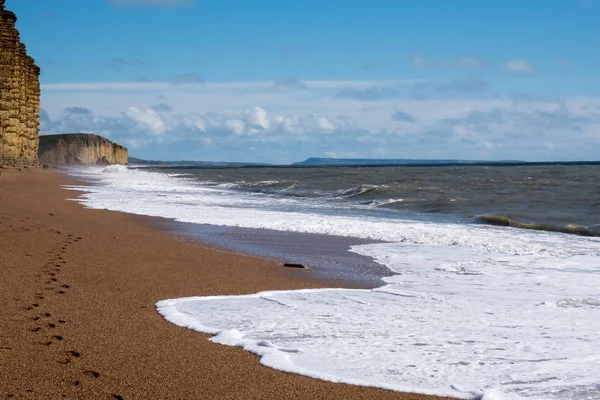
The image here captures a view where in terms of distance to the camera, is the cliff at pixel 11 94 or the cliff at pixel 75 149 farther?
the cliff at pixel 75 149

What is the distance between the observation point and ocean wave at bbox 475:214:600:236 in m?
16.8

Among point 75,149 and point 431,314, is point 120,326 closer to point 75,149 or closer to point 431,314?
point 431,314

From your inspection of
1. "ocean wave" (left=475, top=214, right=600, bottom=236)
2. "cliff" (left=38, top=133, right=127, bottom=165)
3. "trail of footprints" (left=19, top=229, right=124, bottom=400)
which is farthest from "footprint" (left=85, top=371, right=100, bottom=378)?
"cliff" (left=38, top=133, right=127, bottom=165)

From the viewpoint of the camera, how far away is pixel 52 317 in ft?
20.2

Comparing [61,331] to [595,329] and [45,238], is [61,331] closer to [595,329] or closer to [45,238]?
[595,329]

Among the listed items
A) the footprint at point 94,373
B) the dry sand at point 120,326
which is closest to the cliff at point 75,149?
the dry sand at point 120,326

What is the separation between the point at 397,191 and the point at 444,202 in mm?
7737

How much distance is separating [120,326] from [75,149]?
142m

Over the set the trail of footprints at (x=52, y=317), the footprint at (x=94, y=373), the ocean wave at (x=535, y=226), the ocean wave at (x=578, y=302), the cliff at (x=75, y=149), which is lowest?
the footprint at (x=94, y=373)

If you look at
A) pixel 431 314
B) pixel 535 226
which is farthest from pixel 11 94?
pixel 431 314

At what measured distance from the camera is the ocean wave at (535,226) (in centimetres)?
1684

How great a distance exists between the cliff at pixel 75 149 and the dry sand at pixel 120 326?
428ft

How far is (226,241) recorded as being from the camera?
13.4 metres

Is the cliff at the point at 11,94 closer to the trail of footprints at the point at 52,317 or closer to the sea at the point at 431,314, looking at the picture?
the sea at the point at 431,314
